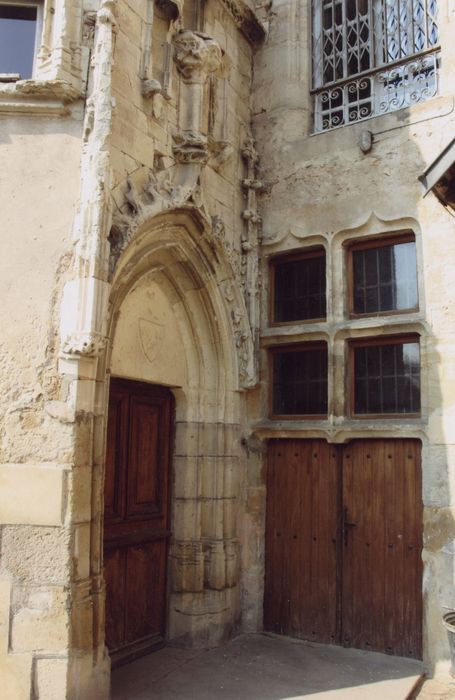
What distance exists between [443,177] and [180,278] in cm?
219

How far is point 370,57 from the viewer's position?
5902 mm

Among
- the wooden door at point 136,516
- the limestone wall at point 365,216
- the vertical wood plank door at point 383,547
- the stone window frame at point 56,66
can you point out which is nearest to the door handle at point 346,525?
the vertical wood plank door at point 383,547

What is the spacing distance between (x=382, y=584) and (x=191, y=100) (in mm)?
4063

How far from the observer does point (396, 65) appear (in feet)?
18.8

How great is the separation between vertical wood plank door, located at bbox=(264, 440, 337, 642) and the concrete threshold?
0.76 feet

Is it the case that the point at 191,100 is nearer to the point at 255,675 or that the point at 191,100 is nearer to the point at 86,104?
the point at 86,104

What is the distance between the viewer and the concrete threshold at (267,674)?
172 inches

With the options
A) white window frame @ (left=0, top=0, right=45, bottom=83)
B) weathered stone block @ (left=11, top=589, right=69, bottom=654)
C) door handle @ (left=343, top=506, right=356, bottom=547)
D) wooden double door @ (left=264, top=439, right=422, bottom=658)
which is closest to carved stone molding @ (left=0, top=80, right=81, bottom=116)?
white window frame @ (left=0, top=0, right=45, bottom=83)

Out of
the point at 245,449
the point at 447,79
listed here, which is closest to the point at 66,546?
the point at 245,449

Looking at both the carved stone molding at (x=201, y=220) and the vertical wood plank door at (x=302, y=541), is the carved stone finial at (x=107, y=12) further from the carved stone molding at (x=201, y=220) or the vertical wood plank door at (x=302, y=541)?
the vertical wood plank door at (x=302, y=541)

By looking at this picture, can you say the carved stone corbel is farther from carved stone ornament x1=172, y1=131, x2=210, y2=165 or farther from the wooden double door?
the wooden double door

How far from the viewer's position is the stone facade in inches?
154

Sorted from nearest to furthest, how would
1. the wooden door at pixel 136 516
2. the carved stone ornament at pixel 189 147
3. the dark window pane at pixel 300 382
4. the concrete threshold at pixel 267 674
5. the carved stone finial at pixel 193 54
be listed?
1. the concrete threshold at pixel 267 674
2. the wooden door at pixel 136 516
3. the carved stone ornament at pixel 189 147
4. the carved stone finial at pixel 193 54
5. the dark window pane at pixel 300 382

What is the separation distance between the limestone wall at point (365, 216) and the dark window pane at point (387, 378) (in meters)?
0.17
